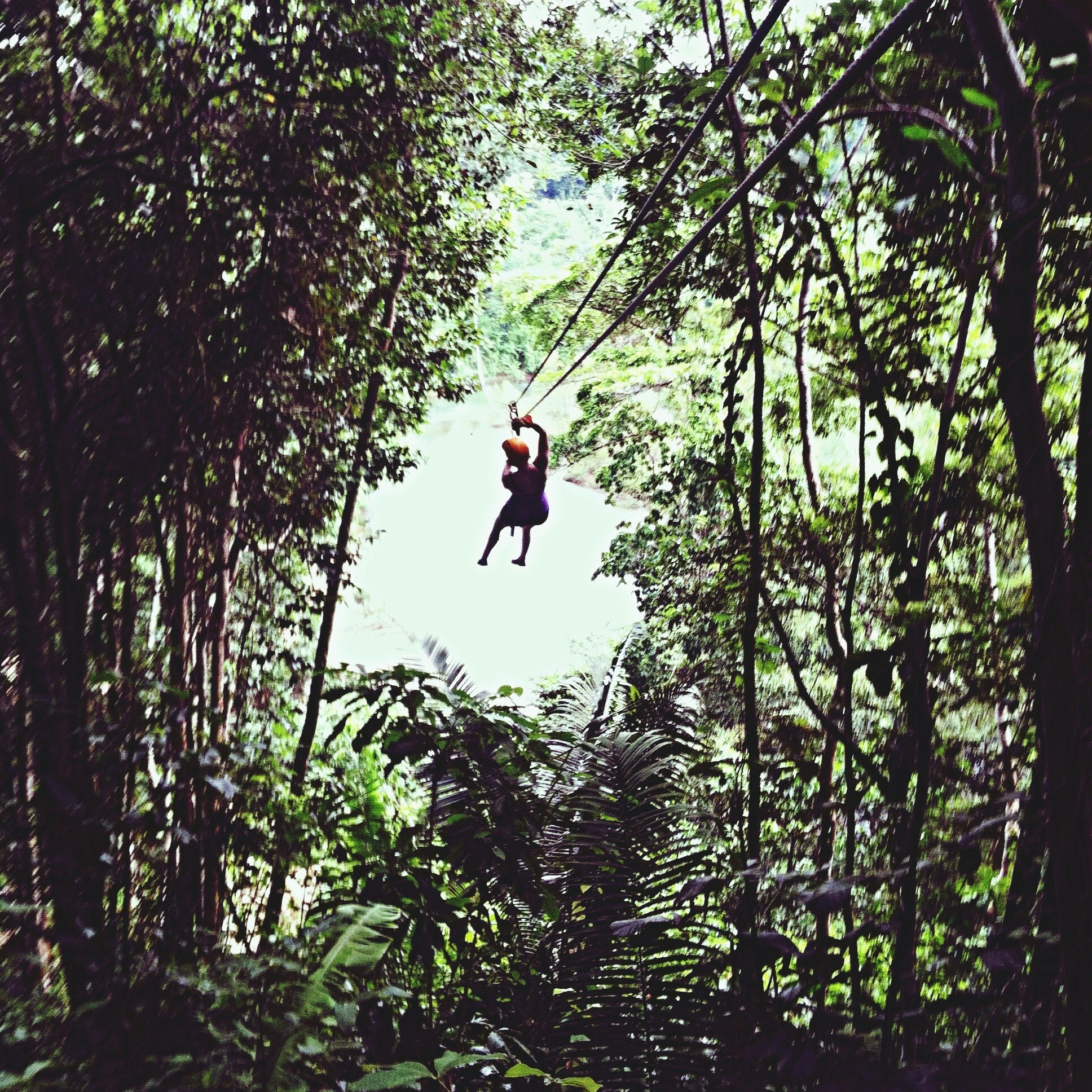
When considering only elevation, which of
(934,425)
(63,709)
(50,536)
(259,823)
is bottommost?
(259,823)

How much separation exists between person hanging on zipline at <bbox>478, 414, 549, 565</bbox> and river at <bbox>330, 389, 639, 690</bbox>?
3987 millimetres

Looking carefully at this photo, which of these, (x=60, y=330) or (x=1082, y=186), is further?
(x=60, y=330)

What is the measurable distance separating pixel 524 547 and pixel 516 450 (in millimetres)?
659

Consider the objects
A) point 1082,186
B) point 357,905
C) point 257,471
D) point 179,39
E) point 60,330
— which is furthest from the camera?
point 257,471

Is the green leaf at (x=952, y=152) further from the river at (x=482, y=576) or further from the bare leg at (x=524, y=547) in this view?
the river at (x=482, y=576)

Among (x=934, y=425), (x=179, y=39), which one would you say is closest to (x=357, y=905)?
(x=179, y=39)

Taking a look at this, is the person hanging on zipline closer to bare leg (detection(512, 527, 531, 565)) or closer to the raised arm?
the raised arm

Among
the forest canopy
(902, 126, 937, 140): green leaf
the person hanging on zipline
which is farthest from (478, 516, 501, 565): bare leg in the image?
(902, 126, 937, 140): green leaf

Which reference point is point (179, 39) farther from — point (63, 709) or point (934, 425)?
point (934, 425)

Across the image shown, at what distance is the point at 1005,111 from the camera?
2.80 ft

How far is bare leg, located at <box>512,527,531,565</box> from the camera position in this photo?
3250 millimetres

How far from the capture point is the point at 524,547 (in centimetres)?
331

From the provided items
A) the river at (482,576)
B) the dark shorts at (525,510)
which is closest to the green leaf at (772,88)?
the dark shorts at (525,510)

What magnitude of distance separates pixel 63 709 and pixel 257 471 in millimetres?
1536
